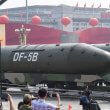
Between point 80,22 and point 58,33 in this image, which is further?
point 80,22

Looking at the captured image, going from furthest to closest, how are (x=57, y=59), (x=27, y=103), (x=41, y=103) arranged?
(x=57, y=59)
(x=27, y=103)
(x=41, y=103)

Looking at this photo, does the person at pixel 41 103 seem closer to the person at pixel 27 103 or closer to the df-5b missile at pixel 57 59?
the person at pixel 27 103

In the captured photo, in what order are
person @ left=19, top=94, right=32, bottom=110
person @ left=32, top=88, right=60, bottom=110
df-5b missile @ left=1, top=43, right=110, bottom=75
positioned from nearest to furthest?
person @ left=32, top=88, right=60, bottom=110 < person @ left=19, top=94, right=32, bottom=110 < df-5b missile @ left=1, top=43, right=110, bottom=75

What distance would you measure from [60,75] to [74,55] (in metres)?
1.72

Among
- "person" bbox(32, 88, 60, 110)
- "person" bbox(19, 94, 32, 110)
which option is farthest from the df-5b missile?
"person" bbox(32, 88, 60, 110)

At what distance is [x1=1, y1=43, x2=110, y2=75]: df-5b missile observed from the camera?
28734 mm

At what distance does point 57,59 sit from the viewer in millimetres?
30234

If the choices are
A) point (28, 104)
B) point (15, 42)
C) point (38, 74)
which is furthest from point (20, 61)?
point (15, 42)

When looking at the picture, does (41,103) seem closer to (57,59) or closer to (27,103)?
(27,103)

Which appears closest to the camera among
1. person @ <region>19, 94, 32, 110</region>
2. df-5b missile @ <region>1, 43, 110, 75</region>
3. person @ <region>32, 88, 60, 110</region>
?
person @ <region>32, 88, 60, 110</region>

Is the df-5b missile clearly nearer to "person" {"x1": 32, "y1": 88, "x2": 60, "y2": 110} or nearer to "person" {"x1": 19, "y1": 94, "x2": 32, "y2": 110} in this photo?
"person" {"x1": 19, "y1": 94, "x2": 32, "y2": 110}

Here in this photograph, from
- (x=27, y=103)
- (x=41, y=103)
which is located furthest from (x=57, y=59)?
(x=41, y=103)

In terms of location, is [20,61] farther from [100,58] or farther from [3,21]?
[3,21]

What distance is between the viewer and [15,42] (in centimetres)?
8088
